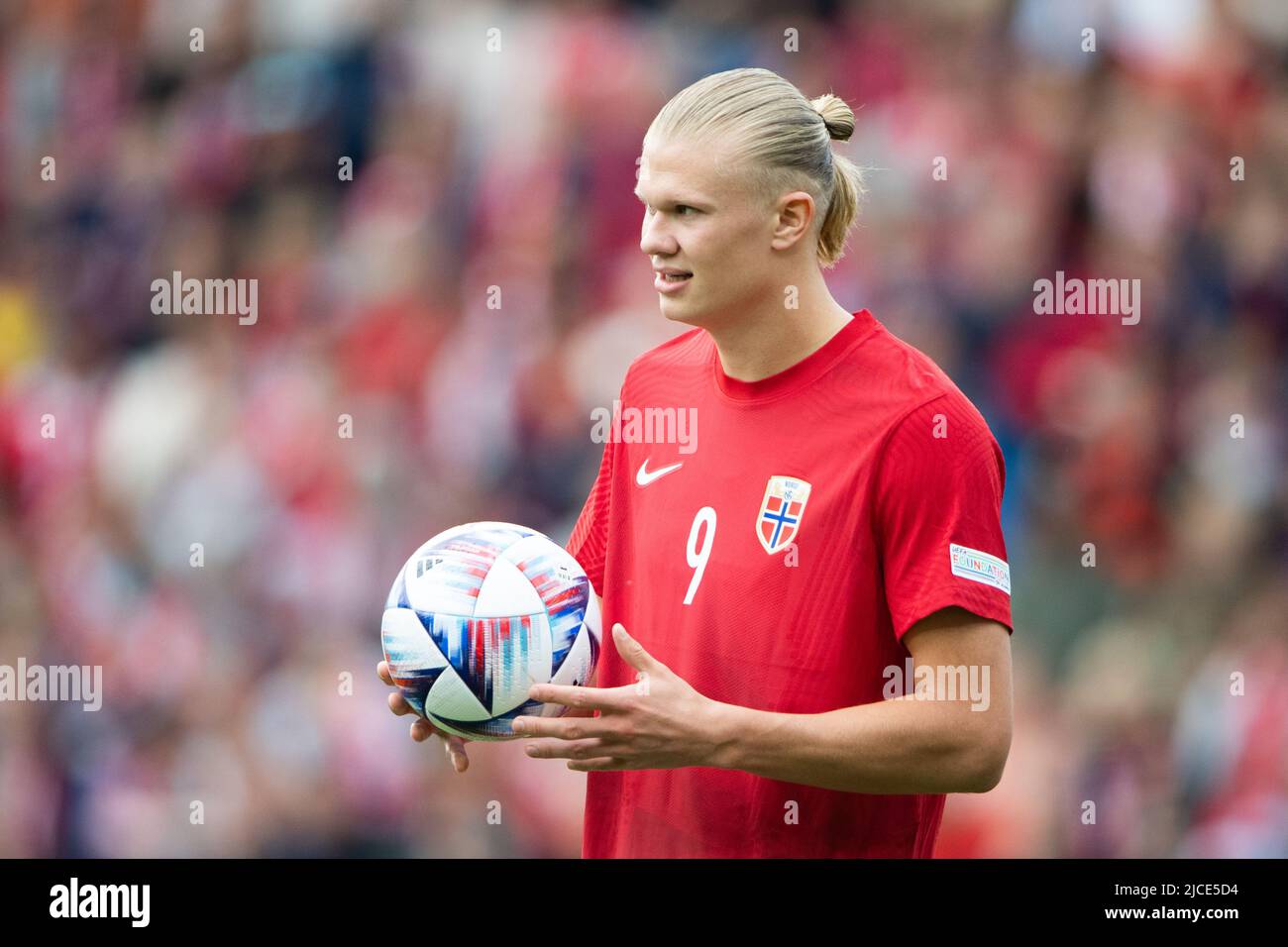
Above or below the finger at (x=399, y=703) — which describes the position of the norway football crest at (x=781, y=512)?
above

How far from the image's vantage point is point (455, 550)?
329 centimetres

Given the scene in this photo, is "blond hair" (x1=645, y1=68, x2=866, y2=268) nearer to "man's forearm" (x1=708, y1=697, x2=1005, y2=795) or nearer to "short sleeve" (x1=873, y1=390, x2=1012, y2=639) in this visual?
"short sleeve" (x1=873, y1=390, x2=1012, y2=639)

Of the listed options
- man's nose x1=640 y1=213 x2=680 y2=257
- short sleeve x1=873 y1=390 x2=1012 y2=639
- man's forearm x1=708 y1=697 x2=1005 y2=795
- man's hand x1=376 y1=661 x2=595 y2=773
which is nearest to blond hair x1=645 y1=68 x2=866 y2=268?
man's nose x1=640 y1=213 x2=680 y2=257

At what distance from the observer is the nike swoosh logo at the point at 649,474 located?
338 centimetres

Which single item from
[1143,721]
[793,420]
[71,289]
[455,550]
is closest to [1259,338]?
[1143,721]

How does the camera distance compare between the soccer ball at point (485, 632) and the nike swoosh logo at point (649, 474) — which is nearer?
the soccer ball at point (485, 632)

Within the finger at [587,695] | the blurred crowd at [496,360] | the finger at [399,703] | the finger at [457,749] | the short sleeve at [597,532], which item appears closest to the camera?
the finger at [587,695]

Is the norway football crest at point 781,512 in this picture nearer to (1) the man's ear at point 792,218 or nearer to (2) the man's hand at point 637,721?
(2) the man's hand at point 637,721

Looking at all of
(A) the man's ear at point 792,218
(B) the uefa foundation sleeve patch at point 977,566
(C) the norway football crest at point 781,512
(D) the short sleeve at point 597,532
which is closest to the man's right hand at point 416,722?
(D) the short sleeve at point 597,532

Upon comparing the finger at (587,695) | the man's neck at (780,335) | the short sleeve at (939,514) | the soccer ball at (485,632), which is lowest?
the finger at (587,695)

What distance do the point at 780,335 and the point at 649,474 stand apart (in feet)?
1.47

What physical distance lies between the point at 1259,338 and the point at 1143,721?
1.77 meters

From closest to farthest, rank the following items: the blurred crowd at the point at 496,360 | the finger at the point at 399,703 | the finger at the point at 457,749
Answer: the finger at the point at 399,703
the finger at the point at 457,749
the blurred crowd at the point at 496,360

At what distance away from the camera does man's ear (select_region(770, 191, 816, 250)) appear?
319 cm
